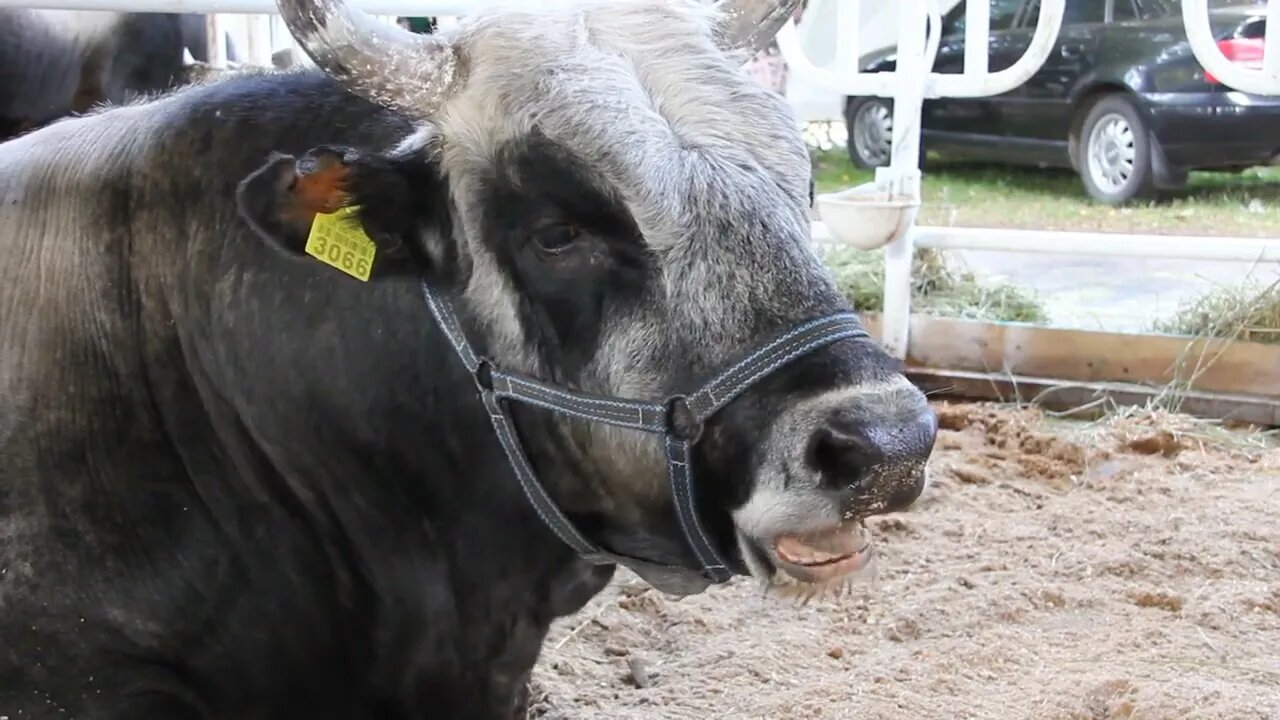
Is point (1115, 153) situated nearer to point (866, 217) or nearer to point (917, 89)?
point (917, 89)

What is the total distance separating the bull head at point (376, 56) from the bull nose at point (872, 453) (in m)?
0.81

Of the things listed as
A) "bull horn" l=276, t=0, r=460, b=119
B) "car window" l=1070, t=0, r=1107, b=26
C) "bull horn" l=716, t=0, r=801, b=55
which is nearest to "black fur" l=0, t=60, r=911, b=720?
"bull horn" l=276, t=0, r=460, b=119

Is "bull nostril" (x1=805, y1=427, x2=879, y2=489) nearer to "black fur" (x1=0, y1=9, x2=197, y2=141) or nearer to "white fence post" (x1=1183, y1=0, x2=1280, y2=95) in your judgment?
"white fence post" (x1=1183, y1=0, x2=1280, y2=95)

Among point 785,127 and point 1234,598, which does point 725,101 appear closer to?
point 785,127

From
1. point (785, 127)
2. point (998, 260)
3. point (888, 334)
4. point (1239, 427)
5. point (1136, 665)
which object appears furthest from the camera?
point (998, 260)

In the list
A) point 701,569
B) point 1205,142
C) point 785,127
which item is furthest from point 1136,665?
point 1205,142

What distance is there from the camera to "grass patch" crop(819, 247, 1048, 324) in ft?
19.0

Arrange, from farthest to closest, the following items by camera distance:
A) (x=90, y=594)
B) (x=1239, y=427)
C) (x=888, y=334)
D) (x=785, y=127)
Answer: (x=888, y=334)
(x=1239, y=427)
(x=90, y=594)
(x=785, y=127)

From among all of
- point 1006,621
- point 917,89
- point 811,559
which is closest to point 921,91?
point 917,89

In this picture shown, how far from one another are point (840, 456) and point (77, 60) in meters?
5.63

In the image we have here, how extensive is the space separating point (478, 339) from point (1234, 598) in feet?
8.01

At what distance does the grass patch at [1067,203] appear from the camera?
6996mm

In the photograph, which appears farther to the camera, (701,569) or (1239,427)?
(1239,427)

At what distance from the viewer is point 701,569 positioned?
206 centimetres
